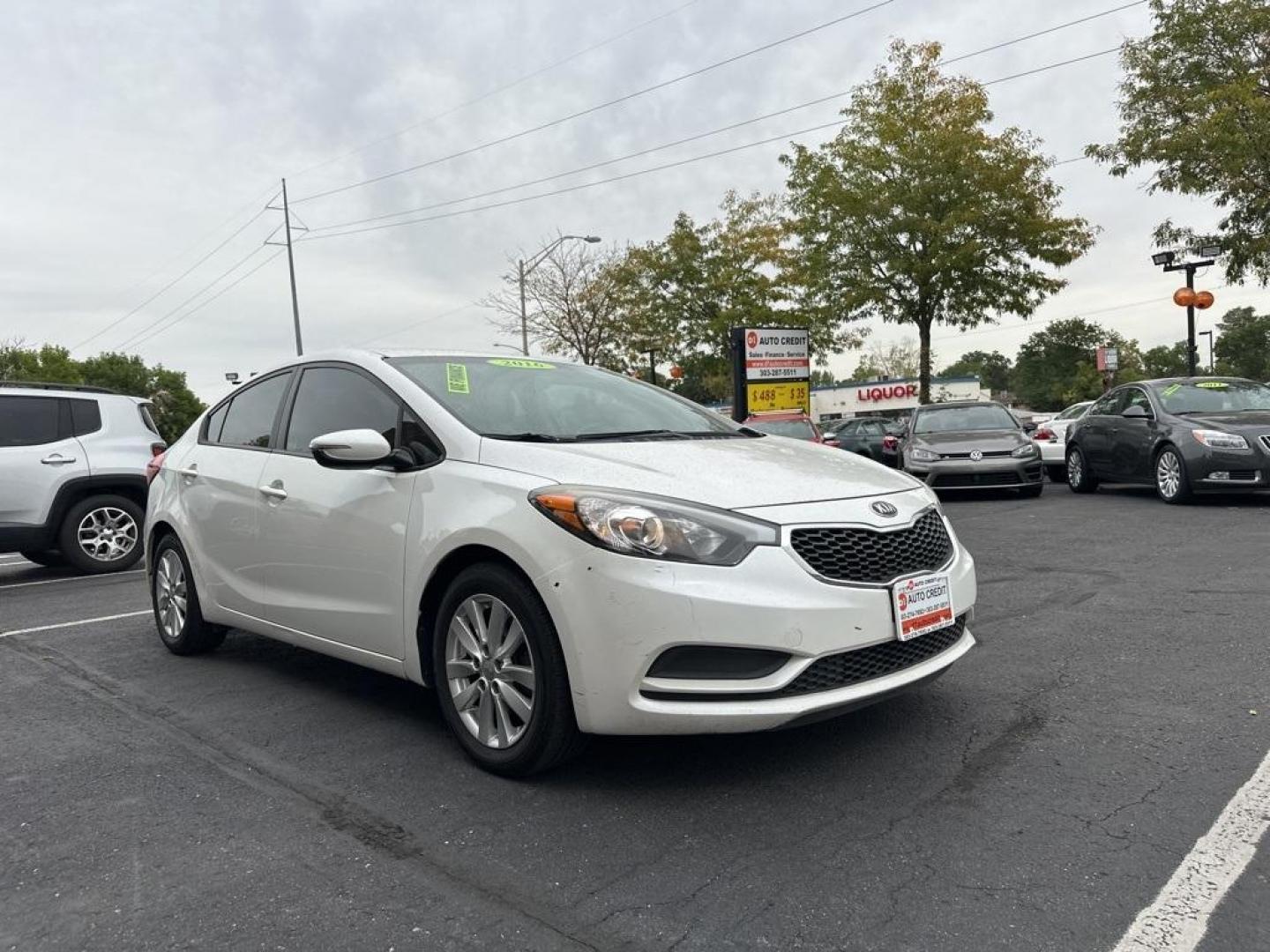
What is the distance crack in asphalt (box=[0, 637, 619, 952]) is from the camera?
2521 mm

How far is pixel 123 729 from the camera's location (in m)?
4.15

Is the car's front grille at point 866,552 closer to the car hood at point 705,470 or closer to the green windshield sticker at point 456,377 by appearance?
the car hood at point 705,470

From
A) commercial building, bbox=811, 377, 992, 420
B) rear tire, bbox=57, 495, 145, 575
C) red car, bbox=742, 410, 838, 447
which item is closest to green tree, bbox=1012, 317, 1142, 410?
commercial building, bbox=811, 377, 992, 420

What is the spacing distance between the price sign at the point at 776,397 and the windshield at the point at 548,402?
51.1 feet

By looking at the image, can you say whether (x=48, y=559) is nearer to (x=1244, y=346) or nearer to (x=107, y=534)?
(x=107, y=534)

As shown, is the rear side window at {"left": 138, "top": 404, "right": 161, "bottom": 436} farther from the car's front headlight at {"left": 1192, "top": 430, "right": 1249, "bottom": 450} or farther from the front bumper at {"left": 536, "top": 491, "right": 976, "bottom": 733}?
the car's front headlight at {"left": 1192, "top": 430, "right": 1249, "bottom": 450}

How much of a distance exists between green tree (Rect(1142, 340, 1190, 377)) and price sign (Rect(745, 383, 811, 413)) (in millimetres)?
107052

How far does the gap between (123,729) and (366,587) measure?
1.28 metres

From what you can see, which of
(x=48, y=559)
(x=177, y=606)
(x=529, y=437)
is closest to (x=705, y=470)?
(x=529, y=437)

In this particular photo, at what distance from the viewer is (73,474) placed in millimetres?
9188

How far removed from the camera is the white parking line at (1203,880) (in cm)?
227

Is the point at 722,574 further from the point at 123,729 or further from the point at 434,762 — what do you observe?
the point at 123,729

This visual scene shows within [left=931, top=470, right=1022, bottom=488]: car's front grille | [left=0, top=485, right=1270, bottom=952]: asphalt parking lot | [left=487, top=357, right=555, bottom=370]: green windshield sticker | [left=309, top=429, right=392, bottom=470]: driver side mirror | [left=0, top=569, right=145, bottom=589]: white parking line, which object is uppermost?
[left=487, top=357, right=555, bottom=370]: green windshield sticker

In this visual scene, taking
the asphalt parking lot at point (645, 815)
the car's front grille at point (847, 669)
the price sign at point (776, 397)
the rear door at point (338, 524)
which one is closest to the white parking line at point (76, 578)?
the asphalt parking lot at point (645, 815)
